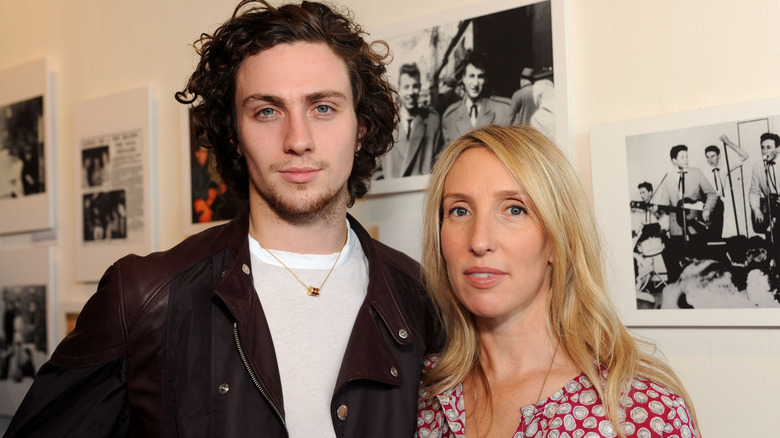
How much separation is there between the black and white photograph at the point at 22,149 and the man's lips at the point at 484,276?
2226mm

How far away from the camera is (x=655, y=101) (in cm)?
175

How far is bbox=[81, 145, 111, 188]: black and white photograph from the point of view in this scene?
2799mm

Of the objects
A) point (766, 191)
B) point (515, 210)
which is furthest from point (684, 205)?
point (515, 210)

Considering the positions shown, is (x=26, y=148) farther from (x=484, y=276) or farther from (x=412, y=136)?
(x=484, y=276)

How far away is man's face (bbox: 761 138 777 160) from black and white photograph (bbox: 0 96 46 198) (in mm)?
2659

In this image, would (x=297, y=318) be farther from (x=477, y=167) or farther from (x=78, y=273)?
(x=78, y=273)

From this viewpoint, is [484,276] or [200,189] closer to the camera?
[484,276]

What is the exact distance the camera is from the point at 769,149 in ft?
5.18

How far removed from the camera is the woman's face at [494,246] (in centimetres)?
144

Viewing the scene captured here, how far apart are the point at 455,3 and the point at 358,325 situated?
3.27ft

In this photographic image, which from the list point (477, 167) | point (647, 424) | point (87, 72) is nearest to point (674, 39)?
point (477, 167)

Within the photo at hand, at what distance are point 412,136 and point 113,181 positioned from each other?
1.32 meters

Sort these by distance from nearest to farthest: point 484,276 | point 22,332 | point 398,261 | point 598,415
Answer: point 598,415 < point 484,276 < point 398,261 < point 22,332

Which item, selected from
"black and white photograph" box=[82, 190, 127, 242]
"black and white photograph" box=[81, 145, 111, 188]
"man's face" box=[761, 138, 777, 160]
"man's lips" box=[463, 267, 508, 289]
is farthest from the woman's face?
"black and white photograph" box=[81, 145, 111, 188]
